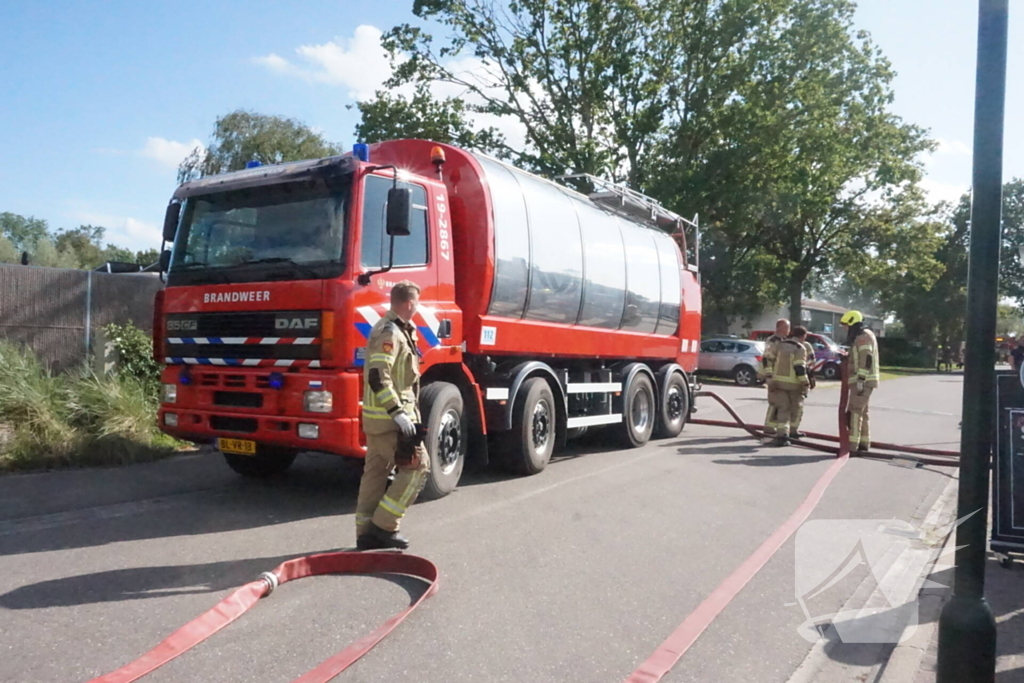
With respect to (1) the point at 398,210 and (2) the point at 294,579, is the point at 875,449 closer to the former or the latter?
(1) the point at 398,210

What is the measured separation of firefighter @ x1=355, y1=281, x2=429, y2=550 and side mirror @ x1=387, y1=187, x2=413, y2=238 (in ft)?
3.67

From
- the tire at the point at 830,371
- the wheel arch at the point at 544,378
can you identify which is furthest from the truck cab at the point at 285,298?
the tire at the point at 830,371

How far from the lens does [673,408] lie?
1311 cm

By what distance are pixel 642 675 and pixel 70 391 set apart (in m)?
8.10

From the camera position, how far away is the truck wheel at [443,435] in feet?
23.8

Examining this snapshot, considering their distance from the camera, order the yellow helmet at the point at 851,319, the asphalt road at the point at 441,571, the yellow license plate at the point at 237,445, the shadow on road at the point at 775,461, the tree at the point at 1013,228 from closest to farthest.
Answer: the asphalt road at the point at 441,571 → the yellow license plate at the point at 237,445 → the shadow on road at the point at 775,461 → the yellow helmet at the point at 851,319 → the tree at the point at 1013,228

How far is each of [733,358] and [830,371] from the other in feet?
31.5

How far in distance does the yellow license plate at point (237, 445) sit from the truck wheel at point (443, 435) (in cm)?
142

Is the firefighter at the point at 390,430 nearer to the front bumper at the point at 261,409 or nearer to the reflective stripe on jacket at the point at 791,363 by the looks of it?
the front bumper at the point at 261,409

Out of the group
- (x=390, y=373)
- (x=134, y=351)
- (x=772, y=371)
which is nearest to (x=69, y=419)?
(x=134, y=351)

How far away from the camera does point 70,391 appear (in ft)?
31.8

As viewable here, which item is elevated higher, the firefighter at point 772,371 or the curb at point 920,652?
the firefighter at point 772,371

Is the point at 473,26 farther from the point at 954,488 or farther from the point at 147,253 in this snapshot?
the point at 147,253

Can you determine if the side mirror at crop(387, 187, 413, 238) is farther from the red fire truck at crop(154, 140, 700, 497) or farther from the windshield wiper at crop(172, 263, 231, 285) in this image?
the windshield wiper at crop(172, 263, 231, 285)
